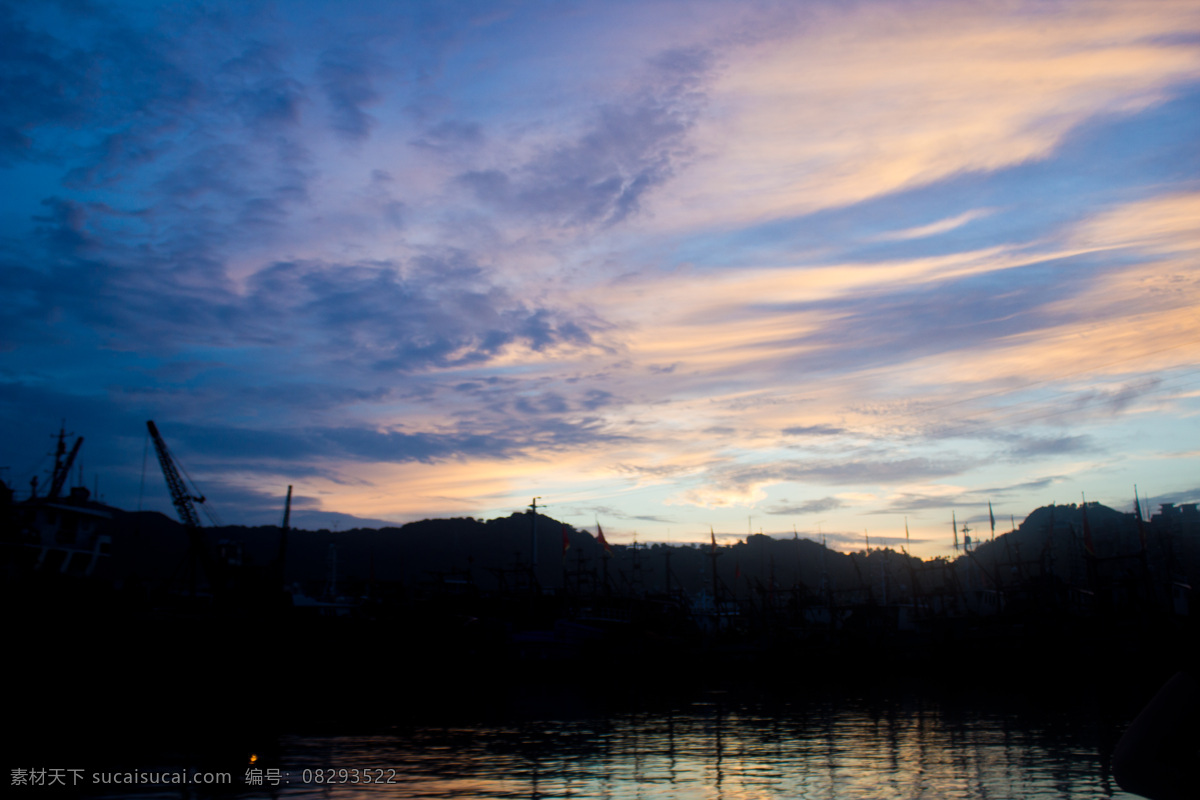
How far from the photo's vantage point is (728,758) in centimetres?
2230

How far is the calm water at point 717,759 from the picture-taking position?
1736cm

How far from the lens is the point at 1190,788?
1131cm

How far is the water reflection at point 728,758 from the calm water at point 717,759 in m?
0.04

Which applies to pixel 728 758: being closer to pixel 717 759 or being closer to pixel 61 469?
pixel 717 759

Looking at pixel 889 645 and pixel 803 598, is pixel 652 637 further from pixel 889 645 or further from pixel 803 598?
pixel 803 598

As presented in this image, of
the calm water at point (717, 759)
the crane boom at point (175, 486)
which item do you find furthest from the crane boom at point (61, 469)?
the calm water at point (717, 759)

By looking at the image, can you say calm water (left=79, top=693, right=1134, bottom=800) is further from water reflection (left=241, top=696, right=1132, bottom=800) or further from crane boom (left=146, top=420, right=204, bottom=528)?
crane boom (left=146, top=420, right=204, bottom=528)

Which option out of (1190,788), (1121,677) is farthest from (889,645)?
(1190,788)

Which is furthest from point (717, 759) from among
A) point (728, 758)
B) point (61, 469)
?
point (61, 469)

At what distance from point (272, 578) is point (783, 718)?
149ft

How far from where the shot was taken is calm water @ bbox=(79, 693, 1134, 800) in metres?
17.4

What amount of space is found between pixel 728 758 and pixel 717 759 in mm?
373

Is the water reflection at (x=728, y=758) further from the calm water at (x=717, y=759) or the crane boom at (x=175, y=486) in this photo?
the crane boom at (x=175, y=486)

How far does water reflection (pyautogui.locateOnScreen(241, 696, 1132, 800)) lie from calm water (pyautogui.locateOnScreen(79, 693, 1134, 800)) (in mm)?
40
